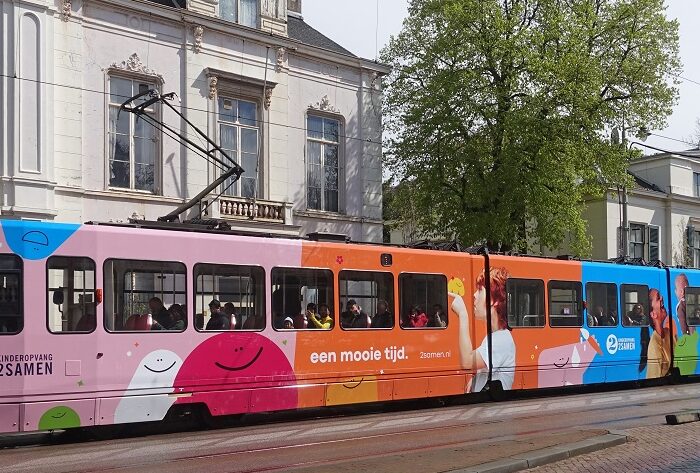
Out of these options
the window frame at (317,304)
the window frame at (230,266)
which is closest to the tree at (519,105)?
the window frame at (317,304)

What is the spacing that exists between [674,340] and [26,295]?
16946mm

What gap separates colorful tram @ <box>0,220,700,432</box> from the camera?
40.0 feet

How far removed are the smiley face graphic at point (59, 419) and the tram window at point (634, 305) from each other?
13812mm

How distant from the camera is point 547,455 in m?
9.99

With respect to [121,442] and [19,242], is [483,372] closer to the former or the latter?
[121,442]

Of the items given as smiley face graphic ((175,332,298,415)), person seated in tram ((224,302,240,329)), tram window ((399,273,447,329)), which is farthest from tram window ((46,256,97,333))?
tram window ((399,273,447,329))

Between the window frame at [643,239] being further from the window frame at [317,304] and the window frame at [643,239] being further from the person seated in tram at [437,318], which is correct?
the window frame at [317,304]

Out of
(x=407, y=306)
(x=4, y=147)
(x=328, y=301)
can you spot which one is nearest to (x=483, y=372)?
(x=407, y=306)

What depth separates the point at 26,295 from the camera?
12047mm

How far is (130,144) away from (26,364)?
1202cm

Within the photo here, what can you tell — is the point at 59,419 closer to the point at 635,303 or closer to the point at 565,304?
the point at 565,304

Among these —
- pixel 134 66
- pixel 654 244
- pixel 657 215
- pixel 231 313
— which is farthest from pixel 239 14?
pixel 654 244

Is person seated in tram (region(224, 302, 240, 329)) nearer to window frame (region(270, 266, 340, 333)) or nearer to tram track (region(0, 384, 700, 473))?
window frame (region(270, 266, 340, 333))

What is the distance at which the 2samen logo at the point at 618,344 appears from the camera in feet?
69.0
